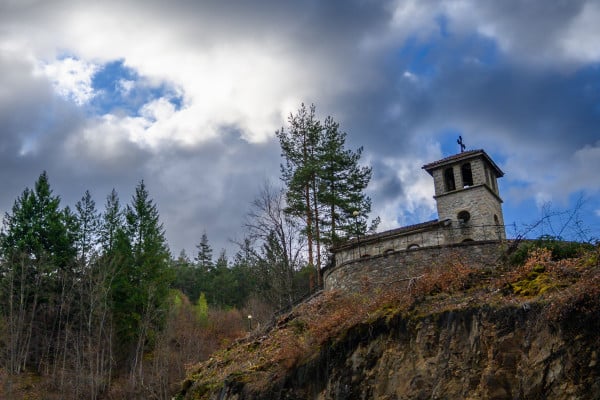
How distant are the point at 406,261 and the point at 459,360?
10251mm

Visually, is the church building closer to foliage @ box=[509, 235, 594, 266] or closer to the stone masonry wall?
the stone masonry wall

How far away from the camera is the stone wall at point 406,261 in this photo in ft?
66.9

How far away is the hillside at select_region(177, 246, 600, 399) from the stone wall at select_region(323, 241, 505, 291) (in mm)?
4868

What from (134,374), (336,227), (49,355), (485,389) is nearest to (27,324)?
(49,355)

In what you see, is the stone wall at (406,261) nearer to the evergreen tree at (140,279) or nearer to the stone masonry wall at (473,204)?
the stone masonry wall at (473,204)

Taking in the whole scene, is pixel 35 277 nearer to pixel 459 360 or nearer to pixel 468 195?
pixel 468 195

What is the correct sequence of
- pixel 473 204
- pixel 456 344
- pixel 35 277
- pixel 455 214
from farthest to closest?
1. pixel 35 277
2. pixel 455 214
3. pixel 473 204
4. pixel 456 344

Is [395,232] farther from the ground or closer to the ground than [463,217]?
closer to the ground

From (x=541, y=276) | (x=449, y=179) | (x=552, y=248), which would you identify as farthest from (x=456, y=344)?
(x=449, y=179)

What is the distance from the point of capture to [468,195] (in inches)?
1086

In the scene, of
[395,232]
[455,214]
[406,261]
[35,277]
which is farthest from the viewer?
[35,277]

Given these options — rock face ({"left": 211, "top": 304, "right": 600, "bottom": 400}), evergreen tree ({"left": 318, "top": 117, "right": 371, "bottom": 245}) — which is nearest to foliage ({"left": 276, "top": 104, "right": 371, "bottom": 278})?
evergreen tree ({"left": 318, "top": 117, "right": 371, "bottom": 245})

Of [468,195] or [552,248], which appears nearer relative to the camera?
[552,248]

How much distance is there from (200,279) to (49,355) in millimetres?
26798
